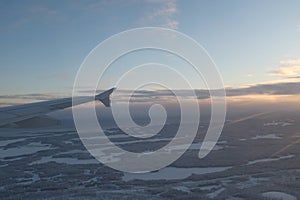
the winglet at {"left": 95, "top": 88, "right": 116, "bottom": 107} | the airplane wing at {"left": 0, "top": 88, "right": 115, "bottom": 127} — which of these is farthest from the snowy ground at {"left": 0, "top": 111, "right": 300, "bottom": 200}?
the airplane wing at {"left": 0, "top": 88, "right": 115, "bottom": 127}

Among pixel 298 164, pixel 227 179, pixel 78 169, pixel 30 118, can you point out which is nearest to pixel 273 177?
pixel 227 179

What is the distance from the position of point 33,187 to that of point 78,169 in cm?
926

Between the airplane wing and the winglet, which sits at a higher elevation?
the winglet

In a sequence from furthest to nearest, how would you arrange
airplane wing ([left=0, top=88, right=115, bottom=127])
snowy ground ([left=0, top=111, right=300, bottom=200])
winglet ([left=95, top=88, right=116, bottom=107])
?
snowy ground ([left=0, top=111, right=300, bottom=200]) < winglet ([left=95, top=88, right=116, bottom=107]) < airplane wing ([left=0, top=88, right=115, bottom=127])

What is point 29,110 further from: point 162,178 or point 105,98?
point 162,178

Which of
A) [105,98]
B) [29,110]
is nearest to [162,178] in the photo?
[105,98]

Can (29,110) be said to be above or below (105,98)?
below

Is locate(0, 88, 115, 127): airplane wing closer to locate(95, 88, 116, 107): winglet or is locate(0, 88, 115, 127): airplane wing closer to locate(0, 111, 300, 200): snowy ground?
locate(95, 88, 116, 107): winglet

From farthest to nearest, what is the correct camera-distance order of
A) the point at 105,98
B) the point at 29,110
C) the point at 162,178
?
1. the point at 162,178
2. the point at 105,98
3. the point at 29,110

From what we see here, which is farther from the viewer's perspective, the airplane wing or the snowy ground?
the snowy ground

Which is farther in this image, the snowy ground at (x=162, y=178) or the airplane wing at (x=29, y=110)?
the snowy ground at (x=162, y=178)

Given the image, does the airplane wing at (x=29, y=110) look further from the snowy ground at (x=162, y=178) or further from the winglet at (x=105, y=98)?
the snowy ground at (x=162, y=178)

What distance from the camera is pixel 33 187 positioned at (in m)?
30.0

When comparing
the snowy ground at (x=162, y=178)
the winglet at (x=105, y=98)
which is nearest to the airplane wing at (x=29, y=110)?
the winglet at (x=105, y=98)
